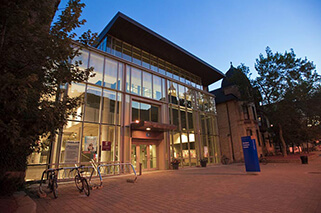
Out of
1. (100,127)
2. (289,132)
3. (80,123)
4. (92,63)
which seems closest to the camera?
(80,123)

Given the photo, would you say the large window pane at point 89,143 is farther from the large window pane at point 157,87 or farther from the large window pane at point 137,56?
the large window pane at point 137,56

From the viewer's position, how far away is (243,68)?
2609 centimetres

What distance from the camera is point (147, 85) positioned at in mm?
16672

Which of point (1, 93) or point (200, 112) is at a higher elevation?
point (200, 112)

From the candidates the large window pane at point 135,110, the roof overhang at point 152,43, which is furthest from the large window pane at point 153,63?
the large window pane at point 135,110

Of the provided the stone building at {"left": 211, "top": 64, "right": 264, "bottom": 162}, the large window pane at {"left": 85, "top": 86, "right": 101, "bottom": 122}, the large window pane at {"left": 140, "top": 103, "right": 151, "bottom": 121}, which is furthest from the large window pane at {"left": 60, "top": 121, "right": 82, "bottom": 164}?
the stone building at {"left": 211, "top": 64, "right": 264, "bottom": 162}

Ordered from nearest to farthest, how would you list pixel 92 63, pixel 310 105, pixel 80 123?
pixel 80 123
pixel 92 63
pixel 310 105

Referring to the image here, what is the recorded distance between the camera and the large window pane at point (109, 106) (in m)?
13.1

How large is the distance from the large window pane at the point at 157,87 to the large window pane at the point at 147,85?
52 cm

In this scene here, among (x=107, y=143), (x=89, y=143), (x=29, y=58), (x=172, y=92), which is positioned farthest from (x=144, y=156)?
(x=29, y=58)

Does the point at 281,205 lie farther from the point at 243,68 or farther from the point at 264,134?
the point at 264,134

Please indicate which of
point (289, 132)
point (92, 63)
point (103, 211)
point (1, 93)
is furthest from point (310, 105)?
point (1, 93)

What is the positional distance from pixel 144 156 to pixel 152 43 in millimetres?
11533

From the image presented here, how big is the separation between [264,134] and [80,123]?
3514 cm
